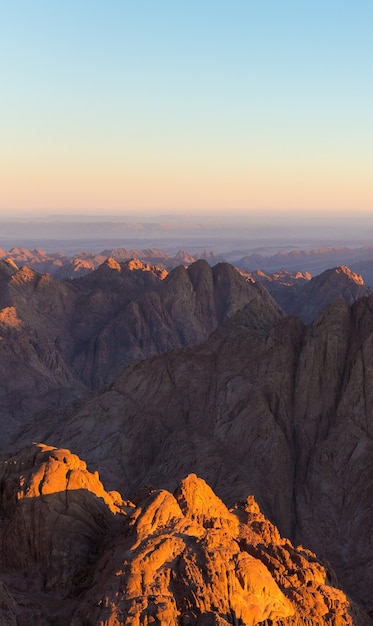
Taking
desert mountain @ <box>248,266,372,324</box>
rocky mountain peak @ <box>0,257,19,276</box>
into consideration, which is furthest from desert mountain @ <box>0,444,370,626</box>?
desert mountain @ <box>248,266,372,324</box>

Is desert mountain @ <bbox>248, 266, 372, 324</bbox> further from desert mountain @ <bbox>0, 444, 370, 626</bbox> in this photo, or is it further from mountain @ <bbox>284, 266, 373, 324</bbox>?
desert mountain @ <bbox>0, 444, 370, 626</bbox>

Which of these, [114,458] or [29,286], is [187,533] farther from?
[29,286]

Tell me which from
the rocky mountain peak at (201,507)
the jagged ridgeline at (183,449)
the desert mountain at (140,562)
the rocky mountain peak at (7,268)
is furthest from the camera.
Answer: the rocky mountain peak at (7,268)

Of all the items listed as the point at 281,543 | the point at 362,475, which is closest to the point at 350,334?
the point at 362,475

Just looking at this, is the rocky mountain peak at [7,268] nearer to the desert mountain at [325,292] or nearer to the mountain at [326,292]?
the desert mountain at [325,292]

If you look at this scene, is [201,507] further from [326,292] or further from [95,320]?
[326,292]

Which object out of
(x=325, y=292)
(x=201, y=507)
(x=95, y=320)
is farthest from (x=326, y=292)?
(x=201, y=507)

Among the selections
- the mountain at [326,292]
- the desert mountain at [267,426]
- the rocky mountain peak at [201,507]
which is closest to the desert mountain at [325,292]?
the mountain at [326,292]
